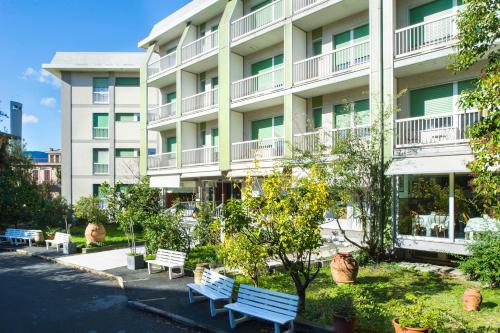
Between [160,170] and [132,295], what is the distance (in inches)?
585

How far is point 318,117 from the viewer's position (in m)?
16.7

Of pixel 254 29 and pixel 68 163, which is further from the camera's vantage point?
pixel 68 163

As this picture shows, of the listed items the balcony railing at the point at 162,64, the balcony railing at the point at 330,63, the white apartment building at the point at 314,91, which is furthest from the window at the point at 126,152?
the balcony railing at the point at 330,63

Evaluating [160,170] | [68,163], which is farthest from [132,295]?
[68,163]

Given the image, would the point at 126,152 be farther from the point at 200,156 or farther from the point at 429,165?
the point at 429,165

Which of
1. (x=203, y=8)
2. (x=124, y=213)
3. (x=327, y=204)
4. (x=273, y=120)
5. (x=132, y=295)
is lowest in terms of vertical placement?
(x=132, y=295)

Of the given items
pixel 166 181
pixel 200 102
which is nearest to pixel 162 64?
pixel 200 102

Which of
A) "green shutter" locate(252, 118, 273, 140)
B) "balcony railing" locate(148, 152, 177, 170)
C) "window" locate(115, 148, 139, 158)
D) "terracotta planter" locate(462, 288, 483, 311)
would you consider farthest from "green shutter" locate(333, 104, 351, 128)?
"window" locate(115, 148, 139, 158)

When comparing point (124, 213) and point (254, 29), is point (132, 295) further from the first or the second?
point (254, 29)

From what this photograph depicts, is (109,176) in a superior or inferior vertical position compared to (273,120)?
inferior

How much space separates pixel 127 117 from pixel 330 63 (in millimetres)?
21038

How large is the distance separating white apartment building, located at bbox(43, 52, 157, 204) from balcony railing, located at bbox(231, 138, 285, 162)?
14551 millimetres

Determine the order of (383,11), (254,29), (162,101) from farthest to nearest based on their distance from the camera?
(162,101) → (254,29) → (383,11)

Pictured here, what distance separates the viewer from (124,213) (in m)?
13.7
